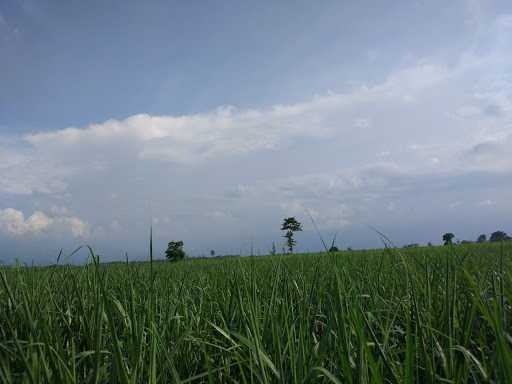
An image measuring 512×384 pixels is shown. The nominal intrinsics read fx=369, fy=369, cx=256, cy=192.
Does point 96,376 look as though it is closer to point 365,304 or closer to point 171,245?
point 365,304

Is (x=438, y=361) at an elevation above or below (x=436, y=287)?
below

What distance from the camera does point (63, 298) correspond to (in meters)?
2.68

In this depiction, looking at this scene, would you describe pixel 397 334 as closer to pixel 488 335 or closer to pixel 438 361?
pixel 488 335

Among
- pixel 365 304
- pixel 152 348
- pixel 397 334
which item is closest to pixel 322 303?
pixel 365 304

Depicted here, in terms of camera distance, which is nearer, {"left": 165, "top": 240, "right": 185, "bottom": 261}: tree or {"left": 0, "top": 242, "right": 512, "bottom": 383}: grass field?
{"left": 0, "top": 242, "right": 512, "bottom": 383}: grass field

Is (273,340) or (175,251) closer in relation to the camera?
(273,340)

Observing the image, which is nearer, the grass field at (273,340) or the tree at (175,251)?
the grass field at (273,340)

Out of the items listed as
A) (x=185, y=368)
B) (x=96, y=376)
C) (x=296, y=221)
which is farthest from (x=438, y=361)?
(x=296, y=221)

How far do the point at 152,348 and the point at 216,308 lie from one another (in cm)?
136

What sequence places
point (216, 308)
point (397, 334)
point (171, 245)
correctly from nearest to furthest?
point (397, 334), point (216, 308), point (171, 245)

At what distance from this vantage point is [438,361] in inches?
56.6

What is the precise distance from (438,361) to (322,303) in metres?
1.04

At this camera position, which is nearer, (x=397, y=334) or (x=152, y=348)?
(x=152, y=348)

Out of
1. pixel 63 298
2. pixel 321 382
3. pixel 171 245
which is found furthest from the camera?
pixel 171 245
